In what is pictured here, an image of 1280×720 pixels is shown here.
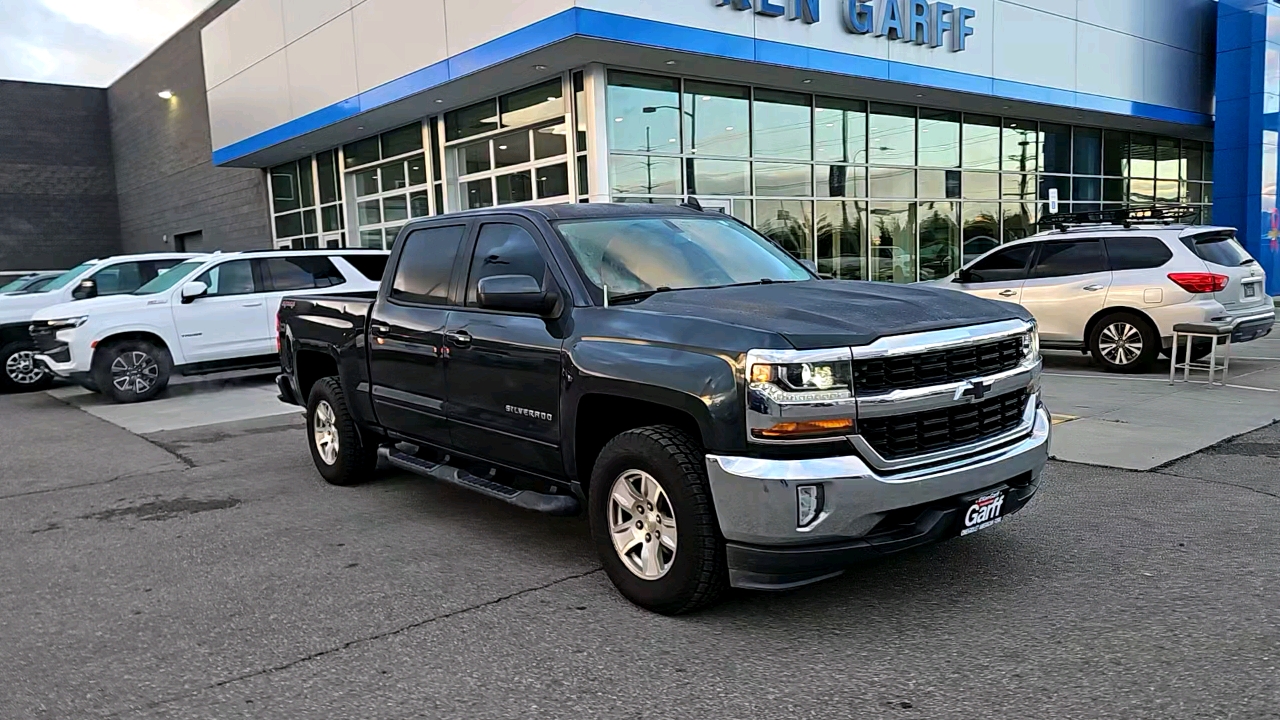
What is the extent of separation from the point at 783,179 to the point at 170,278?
10814 millimetres

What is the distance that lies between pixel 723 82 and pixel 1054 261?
709cm

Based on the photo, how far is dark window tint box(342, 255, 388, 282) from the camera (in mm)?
12953


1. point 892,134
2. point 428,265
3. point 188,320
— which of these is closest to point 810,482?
point 428,265

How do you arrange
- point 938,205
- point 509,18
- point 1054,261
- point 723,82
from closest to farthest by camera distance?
point 1054,261 < point 509,18 < point 723,82 < point 938,205

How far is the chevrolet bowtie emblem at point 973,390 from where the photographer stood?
3.94 meters

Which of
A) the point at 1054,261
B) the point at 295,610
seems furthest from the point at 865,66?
the point at 295,610

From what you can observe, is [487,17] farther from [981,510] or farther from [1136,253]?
[981,510]

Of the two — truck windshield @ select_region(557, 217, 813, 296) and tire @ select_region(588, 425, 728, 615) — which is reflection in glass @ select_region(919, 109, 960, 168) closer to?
truck windshield @ select_region(557, 217, 813, 296)

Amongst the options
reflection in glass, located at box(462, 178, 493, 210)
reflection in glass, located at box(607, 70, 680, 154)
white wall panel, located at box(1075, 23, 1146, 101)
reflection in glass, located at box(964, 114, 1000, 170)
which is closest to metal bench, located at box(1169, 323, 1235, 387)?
reflection in glass, located at box(607, 70, 680, 154)

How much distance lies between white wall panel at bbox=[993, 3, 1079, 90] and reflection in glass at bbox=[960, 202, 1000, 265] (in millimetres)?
3040

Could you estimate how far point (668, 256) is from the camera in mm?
5102

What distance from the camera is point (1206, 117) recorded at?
985 inches

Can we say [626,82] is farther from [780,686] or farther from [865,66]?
[780,686]

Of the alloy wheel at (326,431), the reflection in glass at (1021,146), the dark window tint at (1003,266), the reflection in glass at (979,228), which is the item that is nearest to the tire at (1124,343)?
the dark window tint at (1003,266)
